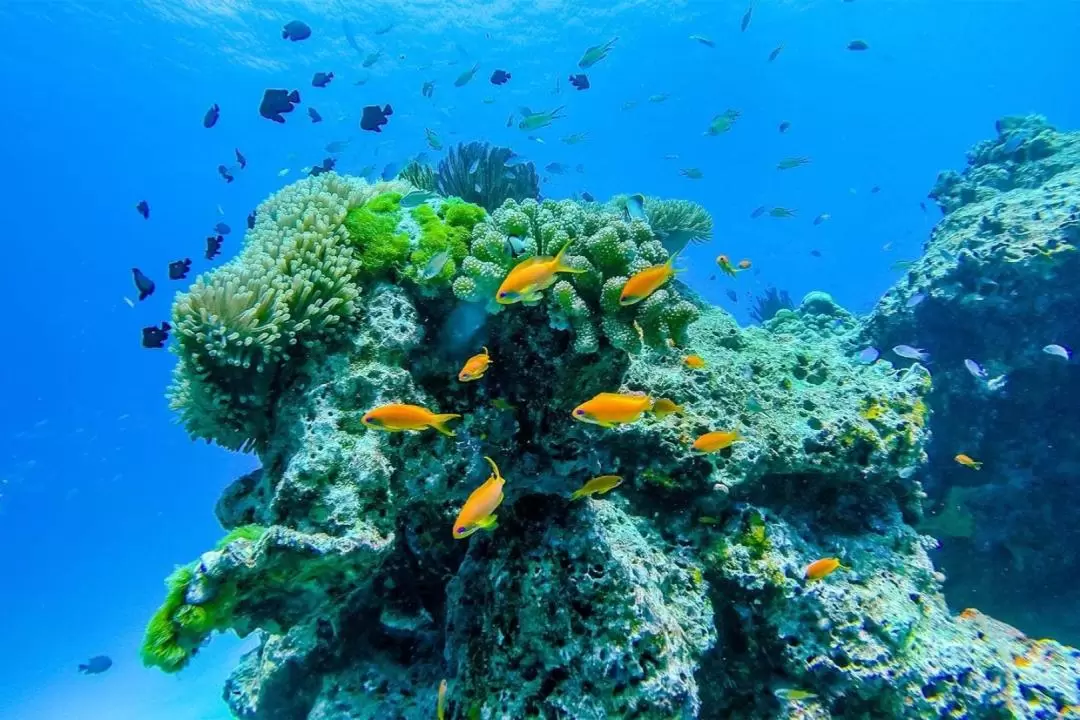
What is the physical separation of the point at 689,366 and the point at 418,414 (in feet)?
9.93

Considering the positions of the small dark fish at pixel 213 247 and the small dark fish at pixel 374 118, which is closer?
the small dark fish at pixel 213 247

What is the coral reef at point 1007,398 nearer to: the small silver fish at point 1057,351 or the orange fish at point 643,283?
the small silver fish at point 1057,351

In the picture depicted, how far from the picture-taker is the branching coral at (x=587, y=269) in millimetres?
3627

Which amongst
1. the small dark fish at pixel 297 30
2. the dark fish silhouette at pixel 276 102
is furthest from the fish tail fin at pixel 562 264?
the small dark fish at pixel 297 30

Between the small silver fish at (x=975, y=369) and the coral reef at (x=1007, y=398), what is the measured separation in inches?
2.1

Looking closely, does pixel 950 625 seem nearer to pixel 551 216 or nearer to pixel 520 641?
pixel 520 641

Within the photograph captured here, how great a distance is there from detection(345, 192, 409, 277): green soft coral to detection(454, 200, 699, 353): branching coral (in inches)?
23.6

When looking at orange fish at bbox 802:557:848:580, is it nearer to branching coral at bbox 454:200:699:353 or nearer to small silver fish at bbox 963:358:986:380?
branching coral at bbox 454:200:699:353

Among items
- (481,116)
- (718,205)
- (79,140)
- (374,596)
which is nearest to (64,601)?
(374,596)

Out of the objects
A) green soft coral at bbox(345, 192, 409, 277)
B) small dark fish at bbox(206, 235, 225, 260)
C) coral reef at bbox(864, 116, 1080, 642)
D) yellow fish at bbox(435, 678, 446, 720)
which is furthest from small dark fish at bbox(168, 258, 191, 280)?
coral reef at bbox(864, 116, 1080, 642)

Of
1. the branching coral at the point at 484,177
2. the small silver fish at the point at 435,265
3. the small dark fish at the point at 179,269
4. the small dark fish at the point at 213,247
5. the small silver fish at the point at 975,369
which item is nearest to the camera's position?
the small silver fish at the point at 435,265

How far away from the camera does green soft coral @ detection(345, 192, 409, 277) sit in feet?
13.8

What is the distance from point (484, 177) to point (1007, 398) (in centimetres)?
889

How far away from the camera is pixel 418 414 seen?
3240mm
